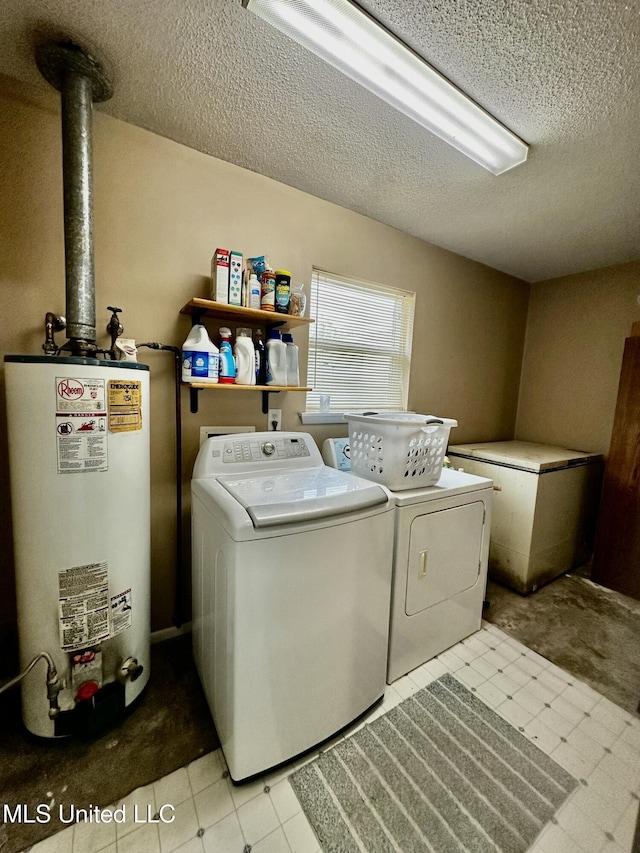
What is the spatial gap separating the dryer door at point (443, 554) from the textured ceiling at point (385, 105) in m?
1.65

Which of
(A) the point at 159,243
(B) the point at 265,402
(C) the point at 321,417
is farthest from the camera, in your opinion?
(C) the point at 321,417

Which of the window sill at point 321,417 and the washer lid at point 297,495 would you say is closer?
the washer lid at point 297,495

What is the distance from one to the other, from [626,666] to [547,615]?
A: 0.41m

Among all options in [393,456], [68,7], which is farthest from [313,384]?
[68,7]

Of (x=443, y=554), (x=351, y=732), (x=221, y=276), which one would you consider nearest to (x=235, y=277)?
(x=221, y=276)

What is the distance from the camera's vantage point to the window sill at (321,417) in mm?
2045

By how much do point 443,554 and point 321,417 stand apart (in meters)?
1.01

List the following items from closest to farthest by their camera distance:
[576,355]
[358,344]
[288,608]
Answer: [288,608] < [358,344] < [576,355]

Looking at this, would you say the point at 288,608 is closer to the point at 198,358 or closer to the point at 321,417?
the point at 198,358

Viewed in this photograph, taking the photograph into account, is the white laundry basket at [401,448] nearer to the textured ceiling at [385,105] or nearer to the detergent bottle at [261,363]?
the detergent bottle at [261,363]

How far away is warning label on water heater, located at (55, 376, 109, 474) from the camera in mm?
1074

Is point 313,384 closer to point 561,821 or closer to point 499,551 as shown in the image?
point 499,551

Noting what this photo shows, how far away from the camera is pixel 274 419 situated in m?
1.94

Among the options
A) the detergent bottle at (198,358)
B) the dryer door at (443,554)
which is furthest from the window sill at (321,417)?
the dryer door at (443,554)
